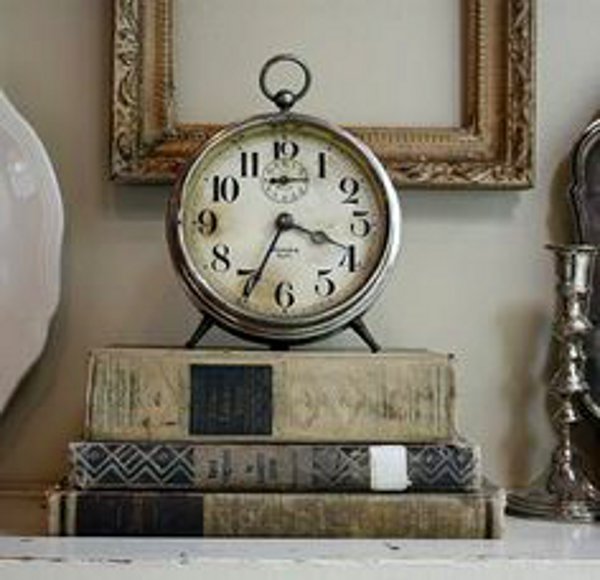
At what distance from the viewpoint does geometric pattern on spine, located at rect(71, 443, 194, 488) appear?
0.65 m

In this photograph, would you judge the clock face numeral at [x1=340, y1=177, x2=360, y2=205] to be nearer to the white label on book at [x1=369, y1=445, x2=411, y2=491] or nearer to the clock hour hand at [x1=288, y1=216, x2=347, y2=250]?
the clock hour hand at [x1=288, y1=216, x2=347, y2=250]

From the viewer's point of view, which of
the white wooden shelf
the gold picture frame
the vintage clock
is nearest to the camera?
the white wooden shelf

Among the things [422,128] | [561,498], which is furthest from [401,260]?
[561,498]

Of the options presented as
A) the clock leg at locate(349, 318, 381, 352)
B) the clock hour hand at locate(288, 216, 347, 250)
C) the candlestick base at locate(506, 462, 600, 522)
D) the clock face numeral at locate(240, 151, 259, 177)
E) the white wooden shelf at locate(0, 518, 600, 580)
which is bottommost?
the white wooden shelf at locate(0, 518, 600, 580)

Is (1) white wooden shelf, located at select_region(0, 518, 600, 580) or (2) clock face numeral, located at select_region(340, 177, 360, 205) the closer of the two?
(1) white wooden shelf, located at select_region(0, 518, 600, 580)

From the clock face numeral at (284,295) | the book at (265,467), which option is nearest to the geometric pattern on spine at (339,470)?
the book at (265,467)

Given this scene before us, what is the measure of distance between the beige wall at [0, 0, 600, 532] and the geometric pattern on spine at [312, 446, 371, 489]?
0.20 metres

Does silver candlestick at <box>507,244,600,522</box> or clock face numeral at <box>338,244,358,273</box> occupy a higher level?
clock face numeral at <box>338,244,358,273</box>

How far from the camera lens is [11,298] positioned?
815 millimetres

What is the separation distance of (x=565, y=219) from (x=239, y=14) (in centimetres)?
28

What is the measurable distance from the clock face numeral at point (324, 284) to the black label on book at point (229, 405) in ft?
0.27

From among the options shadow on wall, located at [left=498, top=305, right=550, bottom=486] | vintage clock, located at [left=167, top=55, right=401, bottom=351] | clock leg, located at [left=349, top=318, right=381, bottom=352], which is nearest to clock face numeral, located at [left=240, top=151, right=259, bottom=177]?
vintage clock, located at [left=167, top=55, right=401, bottom=351]

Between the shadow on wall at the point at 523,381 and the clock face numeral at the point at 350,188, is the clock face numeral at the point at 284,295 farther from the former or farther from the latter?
the shadow on wall at the point at 523,381

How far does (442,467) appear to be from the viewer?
665mm
